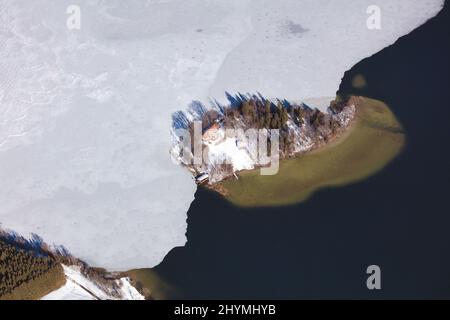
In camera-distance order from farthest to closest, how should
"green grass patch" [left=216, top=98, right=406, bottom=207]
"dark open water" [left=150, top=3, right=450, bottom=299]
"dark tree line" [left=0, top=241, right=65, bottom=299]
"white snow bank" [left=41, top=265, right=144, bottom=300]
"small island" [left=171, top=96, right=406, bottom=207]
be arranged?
"small island" [left=171, top=96, right=406, bottom=207]
"green grass patch" [left=216, top=98, right=406, bottom=207]
"dark open water" [left=150, top=3, right=450, bottom=299]
"white snow bank" [left=41, top=265, right=144, bottom=300]
"dark tree line" [left=0, top=241, right=65, bottom=299]

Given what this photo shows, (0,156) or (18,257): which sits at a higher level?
(0,156)

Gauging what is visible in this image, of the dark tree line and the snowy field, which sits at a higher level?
the snowy field

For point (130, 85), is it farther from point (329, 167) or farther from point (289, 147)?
point (329, 167)

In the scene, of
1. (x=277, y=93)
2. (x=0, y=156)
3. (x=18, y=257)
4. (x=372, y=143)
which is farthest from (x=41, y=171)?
(x=372, y=143)

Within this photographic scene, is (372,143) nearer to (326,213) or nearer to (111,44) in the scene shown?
(326,213)

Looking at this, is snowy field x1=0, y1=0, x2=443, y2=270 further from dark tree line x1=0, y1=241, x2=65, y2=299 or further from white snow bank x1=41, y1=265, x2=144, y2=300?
dark tree line x1=0, y1=241, x2=65, y2=299

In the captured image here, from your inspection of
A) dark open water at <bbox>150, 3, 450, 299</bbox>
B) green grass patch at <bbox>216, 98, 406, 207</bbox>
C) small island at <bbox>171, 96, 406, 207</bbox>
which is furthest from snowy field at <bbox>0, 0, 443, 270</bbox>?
green grass patch at <bbox>216, 98, 406, 207</bbox>
